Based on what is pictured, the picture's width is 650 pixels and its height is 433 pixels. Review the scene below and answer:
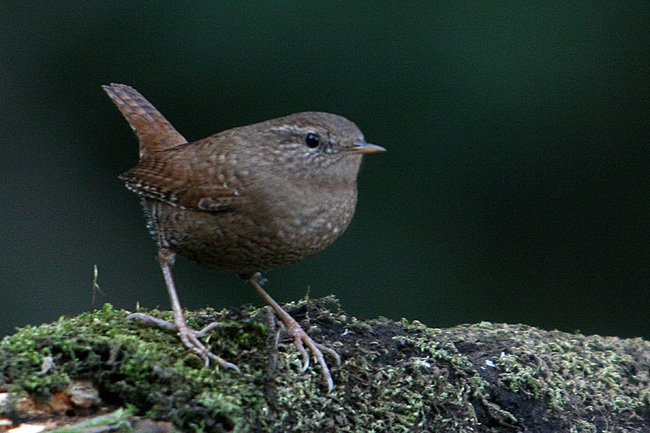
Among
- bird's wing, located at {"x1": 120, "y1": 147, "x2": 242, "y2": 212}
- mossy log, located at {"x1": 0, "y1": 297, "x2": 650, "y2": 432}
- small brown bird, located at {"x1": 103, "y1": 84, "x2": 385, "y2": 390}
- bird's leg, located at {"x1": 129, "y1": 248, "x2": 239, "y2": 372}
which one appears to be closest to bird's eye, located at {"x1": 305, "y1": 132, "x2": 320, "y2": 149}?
small brown bird, located at {"x1": 103, "y1": 84, "x2": 385, "y2": 390}

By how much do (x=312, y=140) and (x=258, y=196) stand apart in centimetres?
38

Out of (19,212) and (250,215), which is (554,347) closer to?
(250,215)

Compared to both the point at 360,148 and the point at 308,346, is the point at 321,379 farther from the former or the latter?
the point at 360,148

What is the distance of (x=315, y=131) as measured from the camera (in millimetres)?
3004

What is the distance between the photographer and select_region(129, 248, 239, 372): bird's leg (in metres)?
2.35

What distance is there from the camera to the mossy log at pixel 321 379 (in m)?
2.11

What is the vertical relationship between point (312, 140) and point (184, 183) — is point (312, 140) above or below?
above

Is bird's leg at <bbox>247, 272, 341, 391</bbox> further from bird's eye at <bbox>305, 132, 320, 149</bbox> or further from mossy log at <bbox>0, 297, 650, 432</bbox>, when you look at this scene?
bird's eye at <bbox>305, 132, 320, 149</bbox>

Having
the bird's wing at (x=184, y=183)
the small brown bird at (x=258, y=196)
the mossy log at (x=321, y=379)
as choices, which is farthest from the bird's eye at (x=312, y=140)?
the mossy log at (x=321, y=379)

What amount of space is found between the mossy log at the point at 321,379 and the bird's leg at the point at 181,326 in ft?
0.11

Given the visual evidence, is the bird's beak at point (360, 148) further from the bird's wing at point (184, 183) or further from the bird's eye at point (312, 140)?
the bird's wing at point (184, 183)

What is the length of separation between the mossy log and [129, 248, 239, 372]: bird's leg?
34 millimetres

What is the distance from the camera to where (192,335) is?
249 cm

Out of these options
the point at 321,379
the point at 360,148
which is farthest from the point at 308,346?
the point at 360,148
